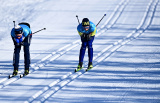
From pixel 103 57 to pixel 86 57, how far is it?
519 millimetres

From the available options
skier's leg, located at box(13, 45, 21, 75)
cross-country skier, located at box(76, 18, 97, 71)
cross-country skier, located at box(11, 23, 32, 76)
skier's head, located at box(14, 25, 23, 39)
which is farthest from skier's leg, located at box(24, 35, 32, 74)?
cross-country skier, located at box(76, 18, 97, 71)

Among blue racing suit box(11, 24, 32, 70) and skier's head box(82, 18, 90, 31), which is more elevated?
skier's head box(82, 18, 90, 31)

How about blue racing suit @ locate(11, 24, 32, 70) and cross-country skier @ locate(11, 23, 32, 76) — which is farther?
blue racing suit @ locate(11, 24, 32, 70)

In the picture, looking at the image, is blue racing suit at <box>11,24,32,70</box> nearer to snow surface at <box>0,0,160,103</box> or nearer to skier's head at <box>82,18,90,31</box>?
snow surface at <box>0,0,160,103</box>

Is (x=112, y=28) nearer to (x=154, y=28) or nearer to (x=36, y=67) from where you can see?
(x=154, y=28)

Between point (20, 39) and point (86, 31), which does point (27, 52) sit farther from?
point (86, 31)

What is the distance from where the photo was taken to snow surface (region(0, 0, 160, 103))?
27.0 ft

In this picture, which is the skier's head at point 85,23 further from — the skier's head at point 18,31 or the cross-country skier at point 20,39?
the skier's head at point 18,31

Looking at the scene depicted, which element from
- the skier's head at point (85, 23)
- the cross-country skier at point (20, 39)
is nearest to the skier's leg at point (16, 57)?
the cross-country skier at point (20, 39)

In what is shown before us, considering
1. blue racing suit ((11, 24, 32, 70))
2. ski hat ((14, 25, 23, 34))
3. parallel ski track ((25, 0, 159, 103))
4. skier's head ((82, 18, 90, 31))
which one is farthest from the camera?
skier's head ((82, 18, 90, 31))

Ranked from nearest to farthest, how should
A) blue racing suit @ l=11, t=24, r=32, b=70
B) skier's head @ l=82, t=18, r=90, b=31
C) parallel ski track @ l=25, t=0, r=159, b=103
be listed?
parallel ski track @ l=25, t=0, r=159, b=103
blue racing suit @ l=11, t=24, r=32, b=70
skier's head @ l=82, t=18, r=90, b=31

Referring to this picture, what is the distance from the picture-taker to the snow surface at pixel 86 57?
324 inches

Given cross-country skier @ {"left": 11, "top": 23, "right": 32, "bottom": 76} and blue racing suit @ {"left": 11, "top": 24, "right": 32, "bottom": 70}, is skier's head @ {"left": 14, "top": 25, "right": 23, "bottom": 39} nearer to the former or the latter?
cross-country skier @ {"left": 11, "top": 23, "right": 32, "bottom": 76}

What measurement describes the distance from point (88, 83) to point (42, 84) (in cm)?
114
